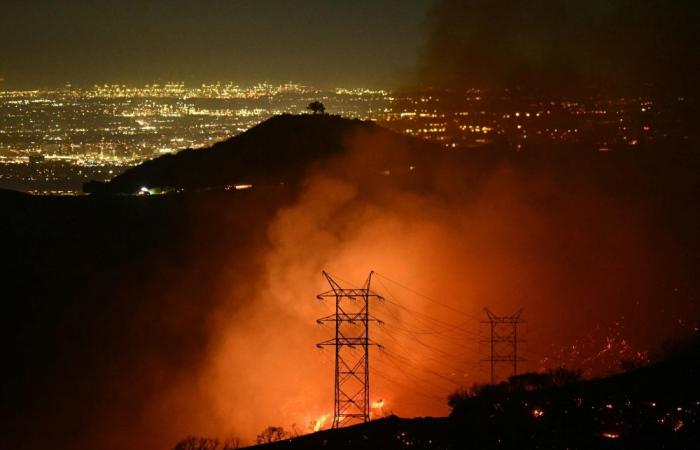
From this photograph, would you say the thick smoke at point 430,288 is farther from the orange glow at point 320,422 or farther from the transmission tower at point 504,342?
the transmission tower at point 504,342

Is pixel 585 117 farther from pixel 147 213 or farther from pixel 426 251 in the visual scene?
pixel 147 213

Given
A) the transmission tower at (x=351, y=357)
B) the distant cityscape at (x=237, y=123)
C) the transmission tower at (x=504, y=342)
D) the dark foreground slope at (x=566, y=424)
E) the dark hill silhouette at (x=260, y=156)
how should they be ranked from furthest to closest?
the distant cityscape at (x=237, y=123), the dark hill silhouette at (x=260, y=156), the transmission tower at (x=504, y=342), the transmission tower at (x=351, y=357), the dark foreground slope at (x=566, y=424)

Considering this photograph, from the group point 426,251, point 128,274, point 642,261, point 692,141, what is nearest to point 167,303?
point 128,274

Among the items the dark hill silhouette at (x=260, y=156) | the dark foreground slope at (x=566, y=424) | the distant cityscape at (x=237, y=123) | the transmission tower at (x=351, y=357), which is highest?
the distant cityscape at (x=237, y=123)

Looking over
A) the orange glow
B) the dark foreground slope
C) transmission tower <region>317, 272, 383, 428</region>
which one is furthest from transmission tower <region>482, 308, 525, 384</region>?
the dark foreground slope

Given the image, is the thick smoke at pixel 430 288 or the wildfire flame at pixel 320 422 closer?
the wildfire flame at pixel 320 422

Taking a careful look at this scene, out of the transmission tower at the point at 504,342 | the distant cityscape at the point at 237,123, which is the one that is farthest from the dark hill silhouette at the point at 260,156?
the transmission tower at the point at 504,342

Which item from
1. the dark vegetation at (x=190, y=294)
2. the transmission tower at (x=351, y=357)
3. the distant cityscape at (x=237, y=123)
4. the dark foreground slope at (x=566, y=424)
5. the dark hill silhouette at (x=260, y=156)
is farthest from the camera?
the distant cityscape at (x=237, y=123)
